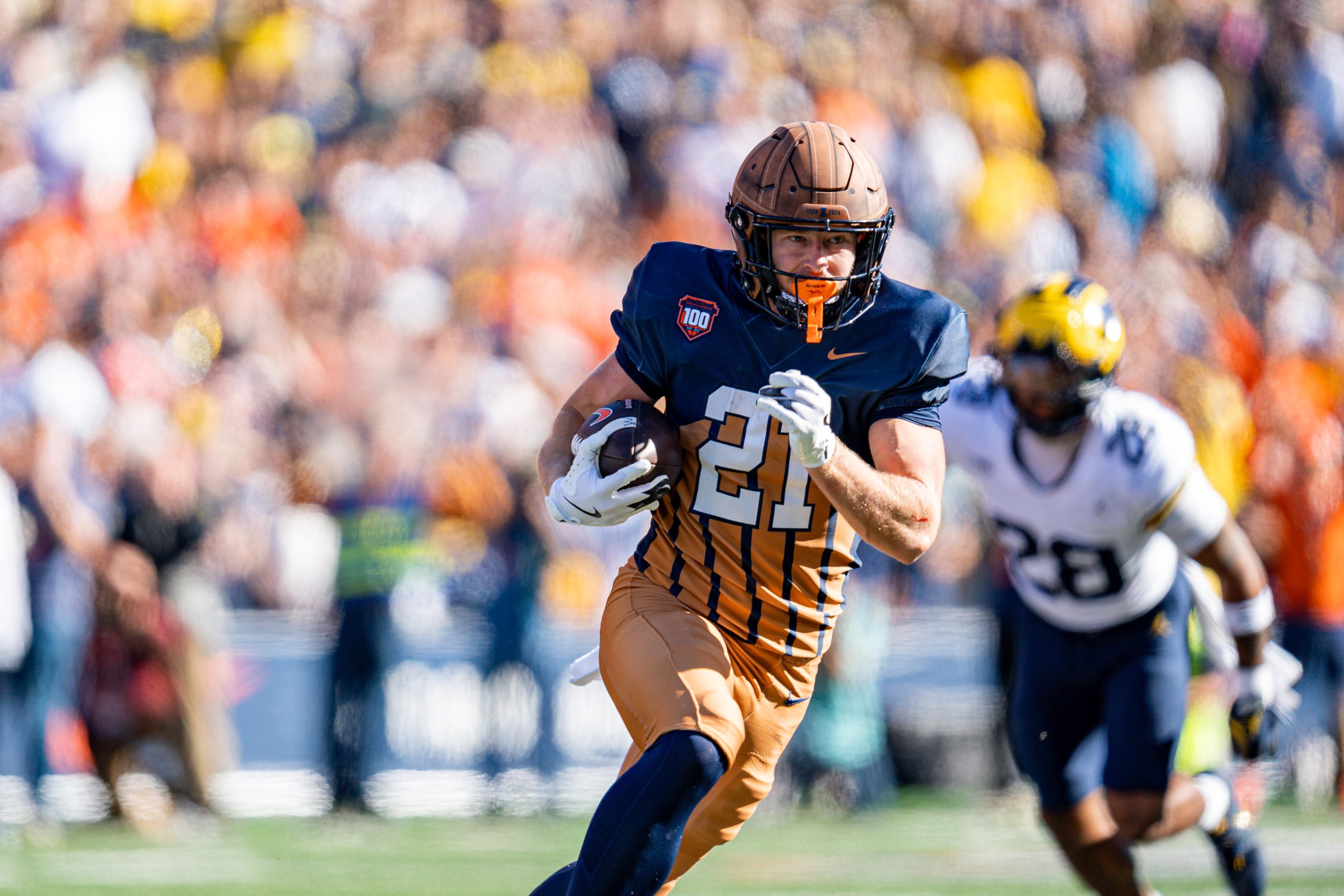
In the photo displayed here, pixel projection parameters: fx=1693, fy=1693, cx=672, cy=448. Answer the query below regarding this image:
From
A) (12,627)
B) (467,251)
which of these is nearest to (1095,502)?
(12,627)

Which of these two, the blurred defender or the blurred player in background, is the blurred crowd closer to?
the blurred defender

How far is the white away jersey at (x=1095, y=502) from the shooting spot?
4578 millimetres

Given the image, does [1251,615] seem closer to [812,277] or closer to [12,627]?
[812,277]

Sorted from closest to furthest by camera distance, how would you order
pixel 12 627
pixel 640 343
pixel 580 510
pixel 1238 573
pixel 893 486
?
pixel 893 486
pixel 580 510
pixel 640 343
pixel 1238 573
pixel 12 627

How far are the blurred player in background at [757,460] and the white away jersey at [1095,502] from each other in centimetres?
126

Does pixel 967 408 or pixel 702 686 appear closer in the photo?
pixel 702 686

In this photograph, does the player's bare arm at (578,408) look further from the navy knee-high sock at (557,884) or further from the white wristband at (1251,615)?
the white wristband at (1251,615)

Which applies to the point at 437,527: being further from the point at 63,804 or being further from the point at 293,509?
the point at 63,804

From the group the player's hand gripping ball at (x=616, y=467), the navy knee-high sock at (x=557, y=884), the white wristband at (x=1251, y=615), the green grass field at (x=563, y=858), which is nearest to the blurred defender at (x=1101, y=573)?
the white wristband at (x=1251, y=615)

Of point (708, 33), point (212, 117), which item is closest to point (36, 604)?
point (212, 117)

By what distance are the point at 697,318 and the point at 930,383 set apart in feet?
1.62

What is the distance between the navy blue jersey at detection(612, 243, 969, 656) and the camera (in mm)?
3414

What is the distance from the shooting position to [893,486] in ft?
10.7

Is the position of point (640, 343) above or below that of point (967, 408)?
above
